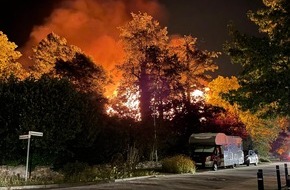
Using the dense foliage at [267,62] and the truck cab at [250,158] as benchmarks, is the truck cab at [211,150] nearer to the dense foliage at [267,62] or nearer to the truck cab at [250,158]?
the truck cab at [250,158]

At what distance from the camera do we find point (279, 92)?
18.7m

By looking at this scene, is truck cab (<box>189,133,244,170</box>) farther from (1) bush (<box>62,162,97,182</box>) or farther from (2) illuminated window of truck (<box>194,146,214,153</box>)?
(1) bush (<box>62,162,97,182</box>)

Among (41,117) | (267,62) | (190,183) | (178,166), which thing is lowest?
(190,183)

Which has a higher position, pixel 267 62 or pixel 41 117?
pixel 267 62

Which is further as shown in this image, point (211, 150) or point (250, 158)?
point (250, 158)

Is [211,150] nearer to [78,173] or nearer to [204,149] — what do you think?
[204,149]

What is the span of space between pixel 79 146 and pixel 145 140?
809 centimetres

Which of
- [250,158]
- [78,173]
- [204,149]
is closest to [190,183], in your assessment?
[78,173]

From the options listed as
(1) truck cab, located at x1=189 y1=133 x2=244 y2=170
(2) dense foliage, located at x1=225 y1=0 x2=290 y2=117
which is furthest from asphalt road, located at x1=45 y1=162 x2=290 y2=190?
(1) truck cab, located at x1=189 y1=133 x2=244 y2=170

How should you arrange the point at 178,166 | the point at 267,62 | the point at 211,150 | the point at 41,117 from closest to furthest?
1. the point at 267,62
2. the point at 41,117
3. the point at 178,166
4. the point at 211,150

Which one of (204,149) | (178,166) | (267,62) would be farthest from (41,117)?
(204,149)

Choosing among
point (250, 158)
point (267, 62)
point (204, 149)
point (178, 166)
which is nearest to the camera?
point (267, 62)

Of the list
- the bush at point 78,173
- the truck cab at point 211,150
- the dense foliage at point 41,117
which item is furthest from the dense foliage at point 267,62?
the truck cab at point 211,150

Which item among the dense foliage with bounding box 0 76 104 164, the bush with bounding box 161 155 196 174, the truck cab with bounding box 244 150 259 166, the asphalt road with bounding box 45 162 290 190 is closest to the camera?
the asphalt road with bounding box 45 162 290 190
